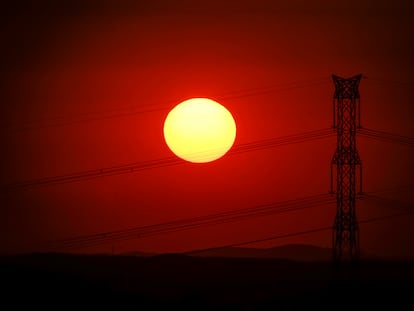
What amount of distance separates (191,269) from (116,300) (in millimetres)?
3553

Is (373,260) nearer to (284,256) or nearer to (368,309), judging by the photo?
(284,256)

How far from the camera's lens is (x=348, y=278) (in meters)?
10.7

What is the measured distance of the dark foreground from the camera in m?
8.48

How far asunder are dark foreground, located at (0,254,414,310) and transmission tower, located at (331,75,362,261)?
0.70 metres

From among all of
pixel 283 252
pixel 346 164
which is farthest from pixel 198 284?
pixel 346 164

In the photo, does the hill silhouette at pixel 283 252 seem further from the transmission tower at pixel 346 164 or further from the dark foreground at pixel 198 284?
the transmission tower at pixel 346 164

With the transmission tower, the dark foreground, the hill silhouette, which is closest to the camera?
the dark foreground

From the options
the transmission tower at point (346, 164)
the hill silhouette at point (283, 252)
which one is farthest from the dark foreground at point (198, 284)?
the transmission tower at point (346, 164)

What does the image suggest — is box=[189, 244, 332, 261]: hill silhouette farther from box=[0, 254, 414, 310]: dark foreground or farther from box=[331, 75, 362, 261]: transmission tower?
box=[331, 75, 362, 261]: transmission tower

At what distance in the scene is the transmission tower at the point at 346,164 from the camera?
11109 mm

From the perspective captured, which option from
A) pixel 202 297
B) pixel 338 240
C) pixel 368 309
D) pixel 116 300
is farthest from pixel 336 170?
pixel 116 300

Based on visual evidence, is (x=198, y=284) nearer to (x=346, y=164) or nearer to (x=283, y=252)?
(x=283, y=252)

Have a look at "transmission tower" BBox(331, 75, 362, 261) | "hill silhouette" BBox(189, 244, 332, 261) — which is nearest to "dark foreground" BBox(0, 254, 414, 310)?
"hill silhouette" BBox(189, 244, 332, 261)

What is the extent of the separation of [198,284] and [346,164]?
462 cm
